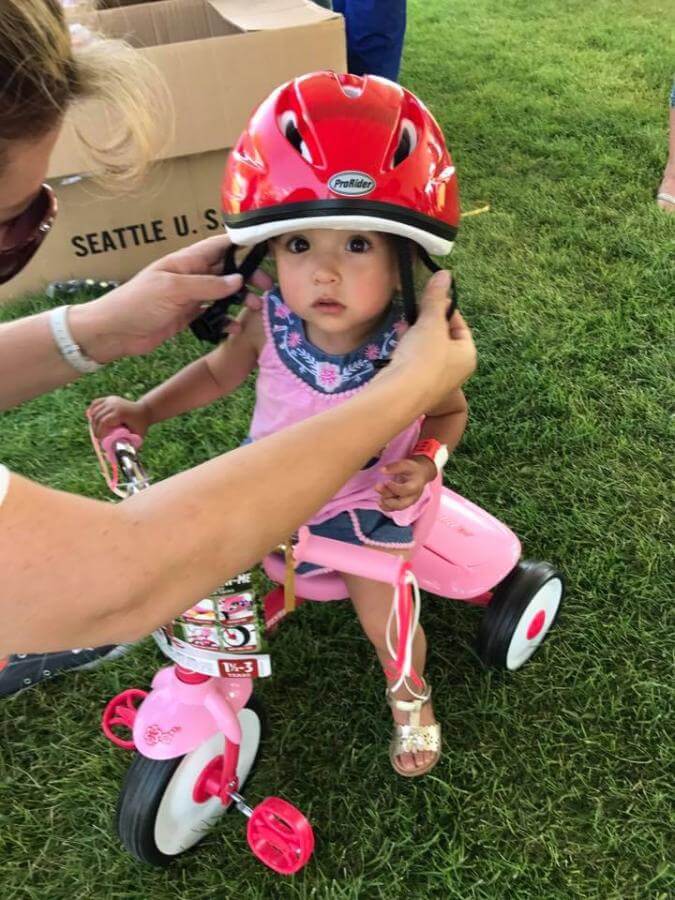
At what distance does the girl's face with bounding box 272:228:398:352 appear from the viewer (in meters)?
1.32

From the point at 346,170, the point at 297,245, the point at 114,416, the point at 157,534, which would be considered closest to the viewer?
the point at 157,534

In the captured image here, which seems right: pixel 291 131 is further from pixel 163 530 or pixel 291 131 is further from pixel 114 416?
pixel 163 530

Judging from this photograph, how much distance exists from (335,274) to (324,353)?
201 mm

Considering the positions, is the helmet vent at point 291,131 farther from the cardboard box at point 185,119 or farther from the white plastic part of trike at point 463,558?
the cardboard box at point 185,119

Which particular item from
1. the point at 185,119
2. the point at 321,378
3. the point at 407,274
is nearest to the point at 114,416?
the point at 321,378

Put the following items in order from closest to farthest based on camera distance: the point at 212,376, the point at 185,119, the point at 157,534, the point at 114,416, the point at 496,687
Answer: the point at 157,534
the point at 114,416
the point at 212,376
the point at 496,687
the point at 185,119

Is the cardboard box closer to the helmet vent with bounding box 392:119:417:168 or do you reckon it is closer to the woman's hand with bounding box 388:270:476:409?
the helmet vent with bounding box 392:119:417:168

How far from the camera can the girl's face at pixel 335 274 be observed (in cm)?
132

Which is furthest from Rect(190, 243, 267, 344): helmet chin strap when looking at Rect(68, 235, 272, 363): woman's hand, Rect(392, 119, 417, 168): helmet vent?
Rect(392, 119, 417, 168): helmet vent

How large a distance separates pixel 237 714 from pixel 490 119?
3988 mm

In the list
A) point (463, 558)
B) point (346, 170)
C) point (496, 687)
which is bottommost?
point (496, 687)

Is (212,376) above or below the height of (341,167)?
below

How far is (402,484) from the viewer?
1.28 m

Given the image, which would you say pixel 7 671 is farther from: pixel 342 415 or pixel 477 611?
pixel 342 415
